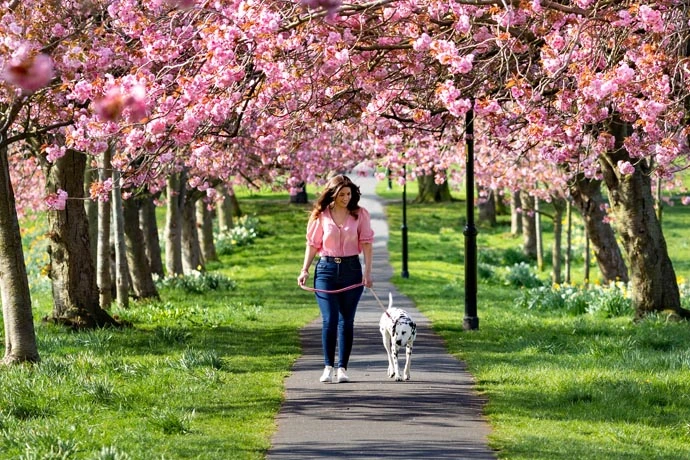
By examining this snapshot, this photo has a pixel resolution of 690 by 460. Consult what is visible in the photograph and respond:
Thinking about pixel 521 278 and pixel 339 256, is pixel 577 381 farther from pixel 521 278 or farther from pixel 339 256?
pixel 521 278

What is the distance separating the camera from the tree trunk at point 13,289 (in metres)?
11.9

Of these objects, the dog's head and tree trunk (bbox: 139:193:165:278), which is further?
tree trunk (bbox: 139:193:165:278)

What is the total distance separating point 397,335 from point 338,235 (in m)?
1.12

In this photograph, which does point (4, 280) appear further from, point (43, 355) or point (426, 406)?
point (426, 406)

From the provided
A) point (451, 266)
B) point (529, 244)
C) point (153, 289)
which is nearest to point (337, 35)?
point (153, 289)

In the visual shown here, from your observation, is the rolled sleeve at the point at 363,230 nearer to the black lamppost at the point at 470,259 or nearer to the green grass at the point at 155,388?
the green grass at the point at 155,388

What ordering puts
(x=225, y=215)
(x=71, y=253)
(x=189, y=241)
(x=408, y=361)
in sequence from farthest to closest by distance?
1. (x=225, y=215)
2. (x=189, y=241)
3. (x=71, y=253)
4. (x=408, y=361)

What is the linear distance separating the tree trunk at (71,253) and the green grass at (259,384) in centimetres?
48

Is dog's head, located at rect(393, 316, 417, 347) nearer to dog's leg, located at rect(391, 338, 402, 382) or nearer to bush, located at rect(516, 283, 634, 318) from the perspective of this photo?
dog's leg, located at rect(391, 338, 402, 382)

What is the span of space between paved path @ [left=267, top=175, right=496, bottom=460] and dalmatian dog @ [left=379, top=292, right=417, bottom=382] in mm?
140

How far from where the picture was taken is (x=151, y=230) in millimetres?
25016

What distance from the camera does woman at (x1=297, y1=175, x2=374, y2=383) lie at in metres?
11.0

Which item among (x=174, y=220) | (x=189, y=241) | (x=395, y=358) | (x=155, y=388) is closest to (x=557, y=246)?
(x=189, y=241)

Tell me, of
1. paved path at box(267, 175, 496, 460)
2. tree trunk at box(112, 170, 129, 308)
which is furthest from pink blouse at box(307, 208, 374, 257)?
tree trunk at box(112, 170, 129, 308)
